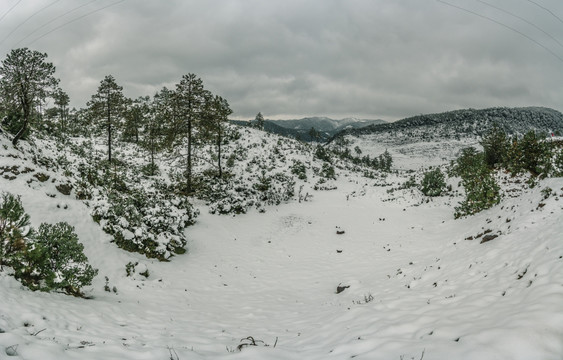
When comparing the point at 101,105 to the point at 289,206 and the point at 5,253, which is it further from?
the point at 5,253

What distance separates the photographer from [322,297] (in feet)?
27.9

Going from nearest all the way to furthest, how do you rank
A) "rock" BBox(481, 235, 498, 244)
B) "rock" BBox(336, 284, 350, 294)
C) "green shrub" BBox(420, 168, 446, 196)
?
1. "rock" BBox(481, 235, 498, 244)
2. "rock" BBox(336, 284, 350, 294)
3. "green shrub" BBox(420, 168, 446, 196)

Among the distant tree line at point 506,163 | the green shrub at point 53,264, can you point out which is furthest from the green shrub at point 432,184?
the green shrub at point 53,264

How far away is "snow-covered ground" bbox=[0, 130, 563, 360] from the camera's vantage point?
3.57m

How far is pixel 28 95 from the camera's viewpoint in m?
13.6

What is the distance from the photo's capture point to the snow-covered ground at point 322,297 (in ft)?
11.7

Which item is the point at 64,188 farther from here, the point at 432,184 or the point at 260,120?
the point at 260,120

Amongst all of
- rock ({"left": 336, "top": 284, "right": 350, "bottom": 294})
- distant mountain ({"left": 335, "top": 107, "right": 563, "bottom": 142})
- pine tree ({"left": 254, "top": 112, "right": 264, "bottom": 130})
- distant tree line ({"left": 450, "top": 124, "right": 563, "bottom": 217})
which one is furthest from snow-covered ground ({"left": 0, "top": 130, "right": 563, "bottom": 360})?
distant mountain ({"left": 335, "top": 107, "right": 563, "bottom": 142})

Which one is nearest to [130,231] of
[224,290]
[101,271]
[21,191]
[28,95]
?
[101,271]

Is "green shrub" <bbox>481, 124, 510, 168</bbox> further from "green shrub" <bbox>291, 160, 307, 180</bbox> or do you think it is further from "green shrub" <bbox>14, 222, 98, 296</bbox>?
"green shrub" <bbox>14, 222, 98, 296</bbox>

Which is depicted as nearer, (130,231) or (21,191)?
(21,191)

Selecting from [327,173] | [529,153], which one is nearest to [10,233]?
[529,153]

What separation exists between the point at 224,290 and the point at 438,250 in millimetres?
8397

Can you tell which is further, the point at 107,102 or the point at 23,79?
the point at 107,102
